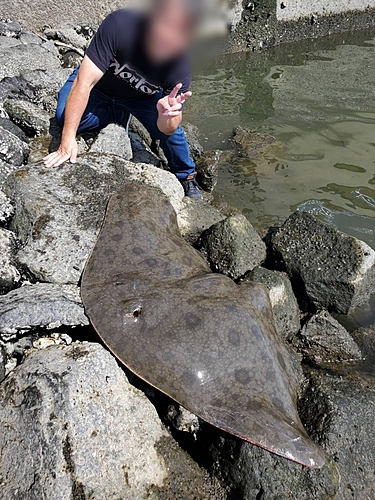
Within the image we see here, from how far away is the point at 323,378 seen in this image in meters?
3.27

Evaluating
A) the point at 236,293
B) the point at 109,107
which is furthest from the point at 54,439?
the point at 109,107

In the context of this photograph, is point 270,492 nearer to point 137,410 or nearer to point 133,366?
point 137,410

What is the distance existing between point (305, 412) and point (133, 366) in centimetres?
126

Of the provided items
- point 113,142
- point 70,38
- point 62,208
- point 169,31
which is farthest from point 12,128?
point 70,38

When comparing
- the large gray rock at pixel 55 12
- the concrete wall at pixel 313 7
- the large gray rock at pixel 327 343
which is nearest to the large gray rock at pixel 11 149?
the large gray rock at pixel 327 343

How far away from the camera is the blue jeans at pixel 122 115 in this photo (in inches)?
195

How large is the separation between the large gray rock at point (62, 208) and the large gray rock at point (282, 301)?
1421 millimetres

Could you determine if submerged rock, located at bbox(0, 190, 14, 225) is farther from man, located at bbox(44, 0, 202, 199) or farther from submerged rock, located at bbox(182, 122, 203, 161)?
submerged rock, located at bbox(182, 122, 203, 161)

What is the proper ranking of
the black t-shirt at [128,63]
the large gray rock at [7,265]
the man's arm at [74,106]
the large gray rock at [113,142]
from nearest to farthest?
the large gray rock at [7,265] → the black t-shirt at [128,63] → the man's arm at [74,106] → the large gray rock at [113,142]

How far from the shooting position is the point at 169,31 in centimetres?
381

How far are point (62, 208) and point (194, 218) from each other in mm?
1364

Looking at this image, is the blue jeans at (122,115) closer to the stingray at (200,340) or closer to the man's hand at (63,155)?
the man's hand at (63,155)

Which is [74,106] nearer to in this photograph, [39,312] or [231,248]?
[231,248]

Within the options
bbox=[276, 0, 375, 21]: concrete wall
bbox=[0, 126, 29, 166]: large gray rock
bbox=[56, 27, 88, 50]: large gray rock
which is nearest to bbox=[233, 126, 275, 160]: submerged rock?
bbox=[0, 126, 29, 166]: large gray rock
